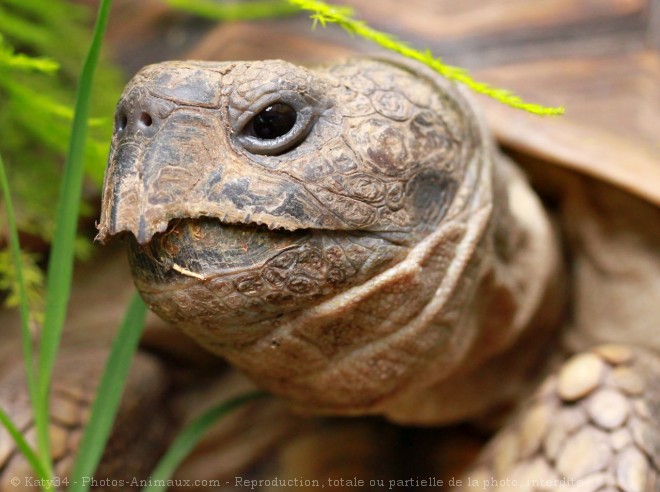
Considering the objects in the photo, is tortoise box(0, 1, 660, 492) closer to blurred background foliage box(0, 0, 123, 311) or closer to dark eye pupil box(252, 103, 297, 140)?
dark eye pupil box(252, 103, 297, 140)

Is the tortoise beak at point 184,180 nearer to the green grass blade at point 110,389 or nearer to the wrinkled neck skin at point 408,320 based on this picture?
the wrinkled neck skin at point 408,320

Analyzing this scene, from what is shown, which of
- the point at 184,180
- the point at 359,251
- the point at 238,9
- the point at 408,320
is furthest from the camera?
the point at 238,9

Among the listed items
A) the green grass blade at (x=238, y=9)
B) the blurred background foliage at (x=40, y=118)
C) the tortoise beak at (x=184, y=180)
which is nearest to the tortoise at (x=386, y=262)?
the tortoise beak at (x=184, y=180)

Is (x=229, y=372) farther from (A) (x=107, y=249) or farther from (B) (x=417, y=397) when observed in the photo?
(B) (x=417, y=397)

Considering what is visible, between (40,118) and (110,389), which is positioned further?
(40,118)

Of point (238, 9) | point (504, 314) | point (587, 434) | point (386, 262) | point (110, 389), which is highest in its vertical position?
point (238, 9)

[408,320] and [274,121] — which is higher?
[274,121]

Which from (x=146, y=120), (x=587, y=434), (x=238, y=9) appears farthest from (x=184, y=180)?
(x=238, y=9)

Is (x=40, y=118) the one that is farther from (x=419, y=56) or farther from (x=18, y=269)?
(x=419, y=56)
